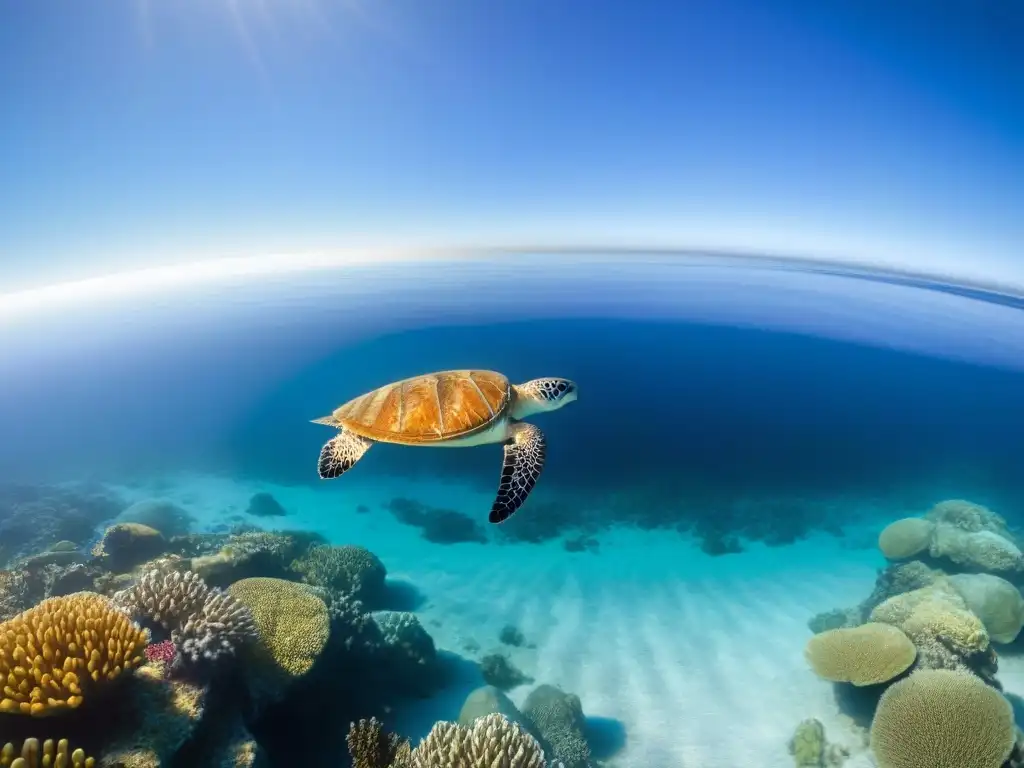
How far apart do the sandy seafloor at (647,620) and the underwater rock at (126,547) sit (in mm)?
6416

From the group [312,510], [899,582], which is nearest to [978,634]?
[899,582]

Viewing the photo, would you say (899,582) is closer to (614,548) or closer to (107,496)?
(614,548)

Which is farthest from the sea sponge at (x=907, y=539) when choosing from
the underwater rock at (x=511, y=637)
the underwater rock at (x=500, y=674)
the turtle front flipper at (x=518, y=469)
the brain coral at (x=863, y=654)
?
the turtle front flipper at (x=518, y=469)

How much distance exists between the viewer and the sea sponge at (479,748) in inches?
160

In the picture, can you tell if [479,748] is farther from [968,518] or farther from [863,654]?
[968,518]

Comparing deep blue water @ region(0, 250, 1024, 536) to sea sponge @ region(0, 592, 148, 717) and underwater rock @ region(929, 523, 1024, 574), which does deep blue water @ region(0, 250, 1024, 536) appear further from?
sea sponge @ region(0, 592, 148, 717)

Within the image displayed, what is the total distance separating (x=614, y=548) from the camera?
17891 mm

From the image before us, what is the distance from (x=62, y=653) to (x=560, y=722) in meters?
7.08

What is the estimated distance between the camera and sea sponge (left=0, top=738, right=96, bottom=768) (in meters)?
2.71

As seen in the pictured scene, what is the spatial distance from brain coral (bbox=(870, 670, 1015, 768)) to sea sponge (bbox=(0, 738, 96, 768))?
30.5 ft

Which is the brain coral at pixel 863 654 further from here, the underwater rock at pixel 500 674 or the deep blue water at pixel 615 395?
the deep blue water at pixel 615 395

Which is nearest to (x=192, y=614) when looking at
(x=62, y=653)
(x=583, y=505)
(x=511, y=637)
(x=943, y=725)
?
(x=62, y=653)

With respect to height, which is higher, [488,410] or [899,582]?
[488,410]

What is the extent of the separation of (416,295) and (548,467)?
9380cm
